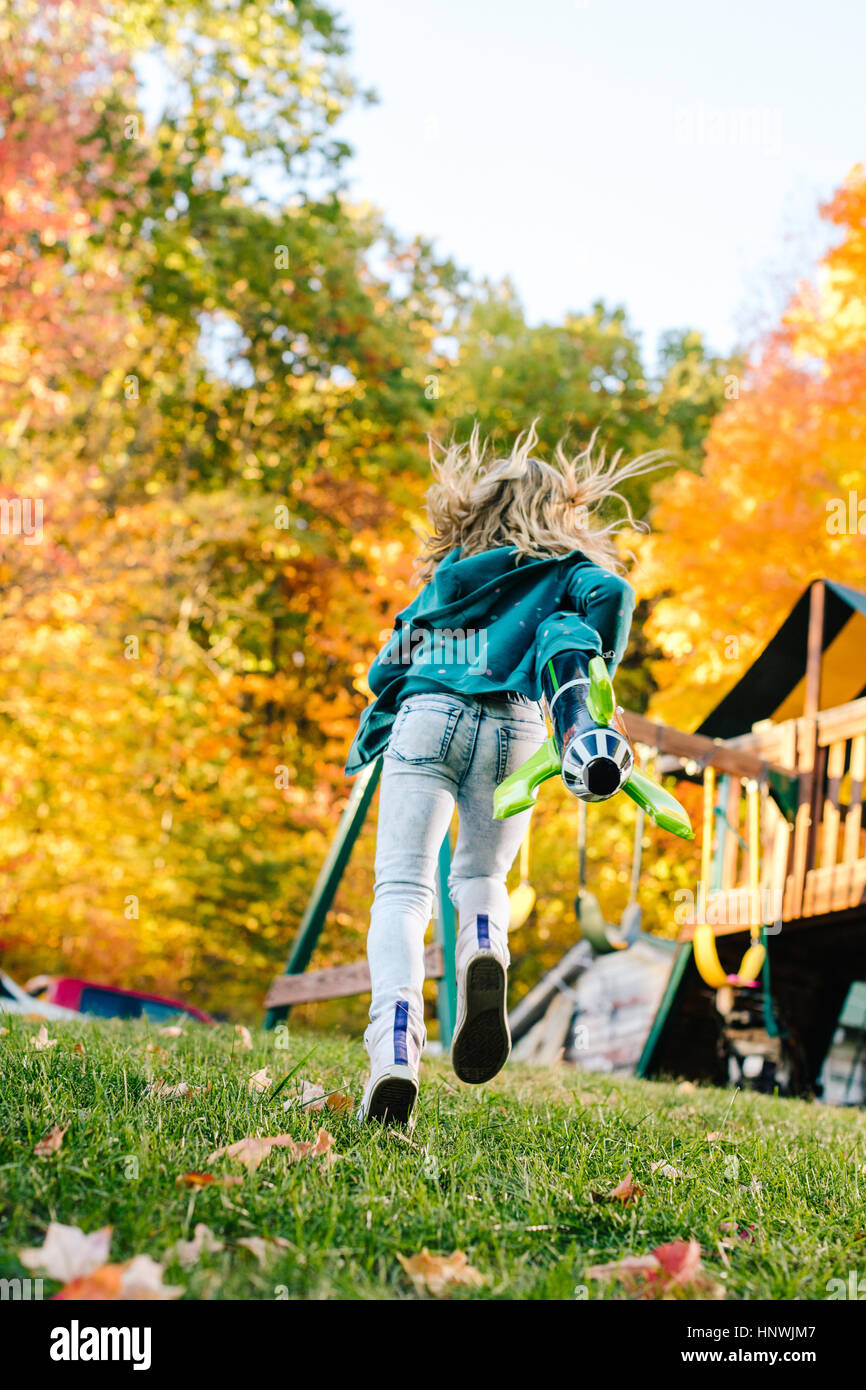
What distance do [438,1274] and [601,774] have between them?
94 cm

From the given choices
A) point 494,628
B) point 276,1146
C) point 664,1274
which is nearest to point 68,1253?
point 276,1146

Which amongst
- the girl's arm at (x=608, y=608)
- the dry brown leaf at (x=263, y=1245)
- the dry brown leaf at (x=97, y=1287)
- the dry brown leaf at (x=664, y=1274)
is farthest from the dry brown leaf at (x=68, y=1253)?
the girl's arm at (x=608, y=608)

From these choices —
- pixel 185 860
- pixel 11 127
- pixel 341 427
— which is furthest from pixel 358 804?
pixel 341 427

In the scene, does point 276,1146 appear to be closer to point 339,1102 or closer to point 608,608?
point 339,1102

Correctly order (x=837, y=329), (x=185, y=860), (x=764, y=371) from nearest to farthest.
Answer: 1. (x=837, y=329)
2. (x=185, y=860)
3. (x=764, y=371)

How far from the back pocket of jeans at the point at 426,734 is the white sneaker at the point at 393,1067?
1.81 feet

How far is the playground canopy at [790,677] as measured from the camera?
862cm

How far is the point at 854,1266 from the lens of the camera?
5.59 ft

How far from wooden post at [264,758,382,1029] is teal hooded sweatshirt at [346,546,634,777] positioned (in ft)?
7.48

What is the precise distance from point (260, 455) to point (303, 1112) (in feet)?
48.8

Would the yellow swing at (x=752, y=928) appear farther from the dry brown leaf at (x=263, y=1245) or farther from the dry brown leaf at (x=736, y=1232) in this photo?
the dry brown leaf at (x=263, y=1245)

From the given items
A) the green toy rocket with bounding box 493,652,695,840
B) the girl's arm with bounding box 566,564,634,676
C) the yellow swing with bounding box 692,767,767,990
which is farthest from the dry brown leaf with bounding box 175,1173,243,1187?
the yellow swing with bounding box 692,767,767,990

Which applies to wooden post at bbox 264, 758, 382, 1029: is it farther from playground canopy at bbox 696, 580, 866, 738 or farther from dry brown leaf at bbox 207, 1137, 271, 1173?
playground canopy at bbox 696, 580, 866, 738
